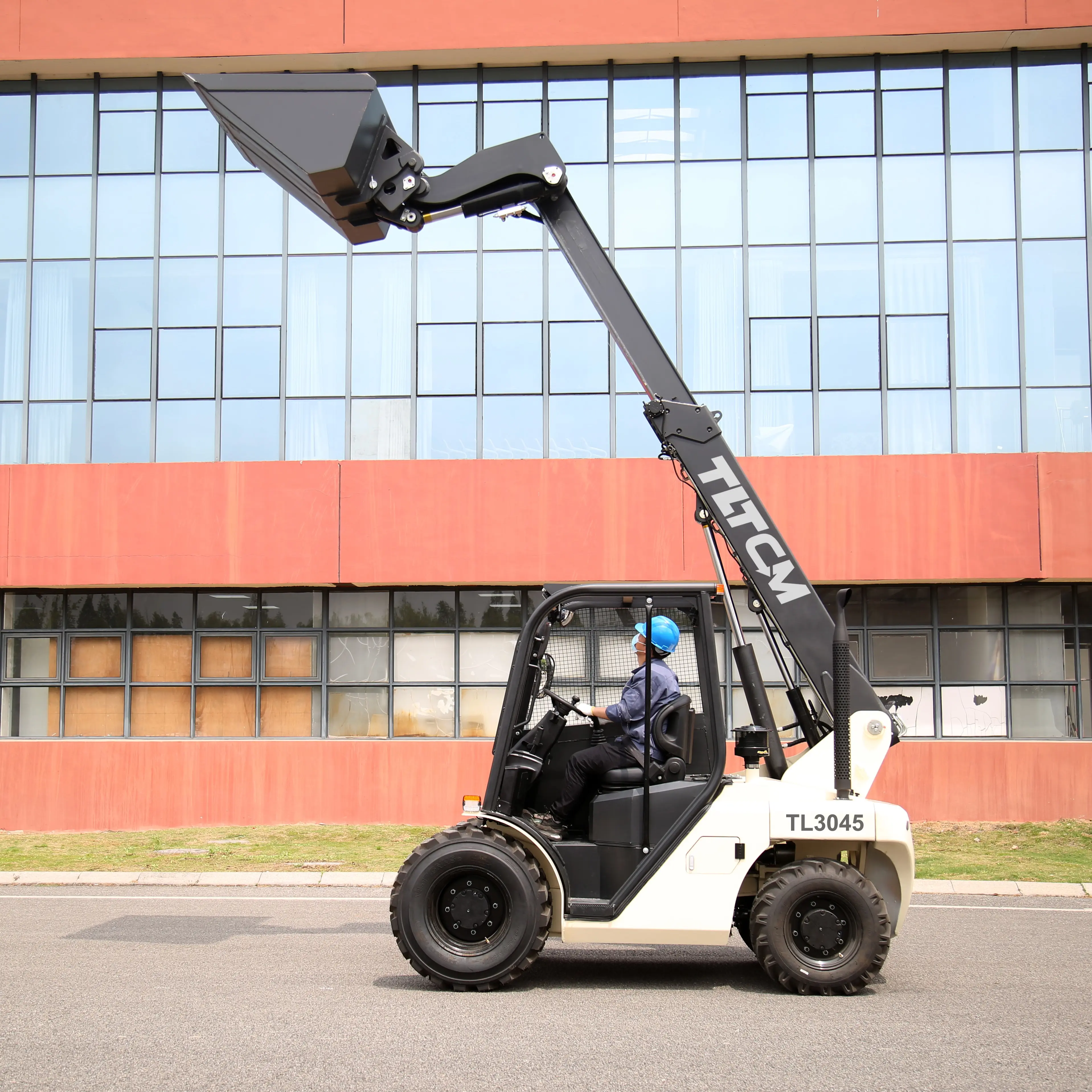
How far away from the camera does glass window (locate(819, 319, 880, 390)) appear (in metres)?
19.0

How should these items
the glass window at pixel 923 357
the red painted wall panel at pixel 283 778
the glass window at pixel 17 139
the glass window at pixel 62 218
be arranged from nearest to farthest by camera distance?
the red painted wall panel at pixel 283 778, the glass window at pixel 923 357, the glass window at pixel 62 218, the glass window at pixel 17 139

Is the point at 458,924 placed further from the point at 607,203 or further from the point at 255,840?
the point at 607,203

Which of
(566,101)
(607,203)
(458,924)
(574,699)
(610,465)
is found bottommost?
(458,924)

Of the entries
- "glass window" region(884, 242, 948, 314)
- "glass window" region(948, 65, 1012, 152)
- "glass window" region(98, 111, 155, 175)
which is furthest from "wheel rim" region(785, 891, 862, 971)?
"glass window" region(98, 111, 155, 175)

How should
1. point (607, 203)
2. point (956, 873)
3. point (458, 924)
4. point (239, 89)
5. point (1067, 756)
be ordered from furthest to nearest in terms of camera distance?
point (607, 203)
point (1067, 756)
point (956, 873)
point (239, 89)
point (458, 924)

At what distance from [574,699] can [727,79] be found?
14.4 meters

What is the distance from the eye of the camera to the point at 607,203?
1942 cm

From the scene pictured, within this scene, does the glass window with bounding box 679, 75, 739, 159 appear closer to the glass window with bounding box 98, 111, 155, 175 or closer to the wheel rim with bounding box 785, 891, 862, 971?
the glass window with bounding box 98, 111, 155, 175

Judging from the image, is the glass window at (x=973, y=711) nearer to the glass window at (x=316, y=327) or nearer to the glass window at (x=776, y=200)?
the glass window at (x=776, y=200)

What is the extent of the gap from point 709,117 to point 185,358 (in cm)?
887

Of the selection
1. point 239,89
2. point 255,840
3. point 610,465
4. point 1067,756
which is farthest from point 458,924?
point 1067,756

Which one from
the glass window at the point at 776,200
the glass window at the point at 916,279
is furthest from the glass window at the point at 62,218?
the glass window at the point at 916,279

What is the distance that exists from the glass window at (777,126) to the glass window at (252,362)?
25.8 feet

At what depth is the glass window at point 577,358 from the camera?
1917cm
